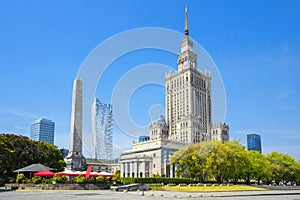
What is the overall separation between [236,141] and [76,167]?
4459cm

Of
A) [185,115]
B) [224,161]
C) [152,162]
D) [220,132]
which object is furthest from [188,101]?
[224,161]

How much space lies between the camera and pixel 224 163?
55.0 metres

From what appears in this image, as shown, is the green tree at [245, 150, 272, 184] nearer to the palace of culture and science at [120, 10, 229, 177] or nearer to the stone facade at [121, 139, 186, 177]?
the stone facade at [121, 139, 186, 177]

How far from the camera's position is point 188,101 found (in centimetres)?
12675

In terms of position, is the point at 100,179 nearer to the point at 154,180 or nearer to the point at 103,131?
the point at 154,180

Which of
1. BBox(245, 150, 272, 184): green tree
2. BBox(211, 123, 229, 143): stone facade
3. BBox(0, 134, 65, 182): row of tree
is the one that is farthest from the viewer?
BBox(211, 123, 229, 143): stone facade

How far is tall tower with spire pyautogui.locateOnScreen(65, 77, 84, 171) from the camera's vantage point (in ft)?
240

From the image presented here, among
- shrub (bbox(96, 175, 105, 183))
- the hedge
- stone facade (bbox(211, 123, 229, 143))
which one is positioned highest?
stone facade (bbox(211, 123, 229, 143))

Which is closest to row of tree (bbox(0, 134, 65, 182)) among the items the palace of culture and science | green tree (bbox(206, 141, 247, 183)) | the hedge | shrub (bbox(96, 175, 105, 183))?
shrub (bbox(96, 175, 105, 183))

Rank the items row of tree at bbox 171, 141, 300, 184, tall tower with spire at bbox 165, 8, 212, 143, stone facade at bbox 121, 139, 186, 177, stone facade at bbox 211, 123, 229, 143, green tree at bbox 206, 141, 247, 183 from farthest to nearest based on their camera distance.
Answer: stone facade at bbox 211, 123, 229, 143 → tall tower with spire at bbox 165, 8, 212, 143 → stone facade at bbox 121, 139, 186, 177 → row of tree at bbox 171, 141, 300, 184 → green tree at bbox 206, 141, 247, 183

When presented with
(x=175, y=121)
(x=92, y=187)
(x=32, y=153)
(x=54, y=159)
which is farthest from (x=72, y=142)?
(x=175, y=121)

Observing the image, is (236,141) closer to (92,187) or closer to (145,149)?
(92,187)

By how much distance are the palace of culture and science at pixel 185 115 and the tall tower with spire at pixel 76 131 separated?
24.8 m

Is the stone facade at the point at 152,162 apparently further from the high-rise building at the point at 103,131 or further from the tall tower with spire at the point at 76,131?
the high-rise building at the point at 103,131
